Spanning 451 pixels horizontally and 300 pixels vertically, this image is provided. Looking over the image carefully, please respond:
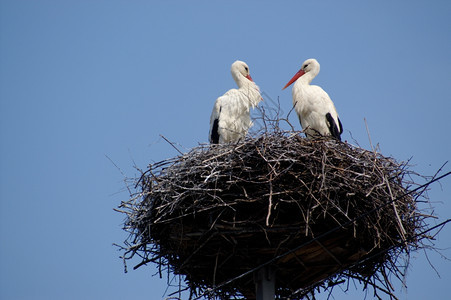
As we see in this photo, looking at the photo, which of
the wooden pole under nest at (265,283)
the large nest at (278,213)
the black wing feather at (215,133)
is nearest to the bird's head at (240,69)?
the black wing feather at (215,133)

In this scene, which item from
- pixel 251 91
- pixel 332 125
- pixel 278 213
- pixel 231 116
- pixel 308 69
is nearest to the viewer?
pixel 278 213

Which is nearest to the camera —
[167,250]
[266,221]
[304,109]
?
[266,221]

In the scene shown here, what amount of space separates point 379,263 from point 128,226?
1867 mm

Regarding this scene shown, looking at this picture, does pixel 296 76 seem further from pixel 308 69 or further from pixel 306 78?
pixel 306 78

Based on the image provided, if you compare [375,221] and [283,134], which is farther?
[283,134]

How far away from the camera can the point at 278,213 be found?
5.33 m

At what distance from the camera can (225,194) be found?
5.29 m

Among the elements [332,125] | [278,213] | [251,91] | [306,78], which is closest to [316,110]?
[332,125]

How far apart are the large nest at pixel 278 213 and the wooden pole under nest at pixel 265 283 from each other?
5 centimetres

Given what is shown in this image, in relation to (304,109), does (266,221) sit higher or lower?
lower

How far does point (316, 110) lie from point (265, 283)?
84.7 inches

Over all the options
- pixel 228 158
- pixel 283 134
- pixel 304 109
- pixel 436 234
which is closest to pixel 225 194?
pixel 228 158

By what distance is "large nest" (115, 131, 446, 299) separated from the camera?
5.23m

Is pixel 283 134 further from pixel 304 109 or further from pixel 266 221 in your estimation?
pixel 304 109
